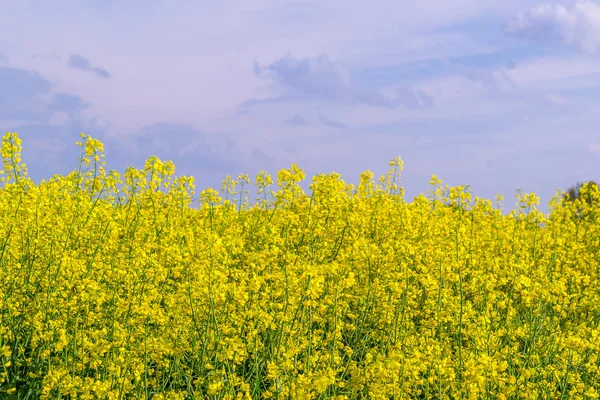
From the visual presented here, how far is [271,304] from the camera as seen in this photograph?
422cm

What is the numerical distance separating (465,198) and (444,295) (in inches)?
125

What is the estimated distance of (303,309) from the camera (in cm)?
458

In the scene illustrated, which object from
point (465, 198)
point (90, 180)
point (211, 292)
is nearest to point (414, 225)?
point (465, 198)

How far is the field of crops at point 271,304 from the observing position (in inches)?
160

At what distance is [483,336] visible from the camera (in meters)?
4.63

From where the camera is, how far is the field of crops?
407cm

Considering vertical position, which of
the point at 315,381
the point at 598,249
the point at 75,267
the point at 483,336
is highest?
the point at 598,249

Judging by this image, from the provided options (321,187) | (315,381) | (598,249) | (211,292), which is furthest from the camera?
(598,249)

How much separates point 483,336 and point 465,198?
382cm

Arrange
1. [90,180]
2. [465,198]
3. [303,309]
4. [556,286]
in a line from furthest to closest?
[465,198]
[90,180]
[556,286]
[303,309]

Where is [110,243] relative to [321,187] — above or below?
below

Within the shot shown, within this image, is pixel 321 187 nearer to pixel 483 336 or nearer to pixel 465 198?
pixel 465 198

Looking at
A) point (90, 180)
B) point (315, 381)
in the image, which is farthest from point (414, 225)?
point (315, 381)

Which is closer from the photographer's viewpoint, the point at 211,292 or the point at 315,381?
the point at 315,381
